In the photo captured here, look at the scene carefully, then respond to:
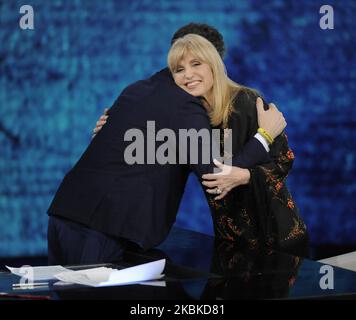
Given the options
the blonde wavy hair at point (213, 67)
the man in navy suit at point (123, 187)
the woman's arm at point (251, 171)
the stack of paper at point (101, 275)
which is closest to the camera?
the stack of paper at point (101, 275)

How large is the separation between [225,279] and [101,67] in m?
3.18

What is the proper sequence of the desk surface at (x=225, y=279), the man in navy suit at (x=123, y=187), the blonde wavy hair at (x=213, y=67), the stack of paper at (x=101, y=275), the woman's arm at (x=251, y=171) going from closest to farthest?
1. the desk surface at (x=225, y=279)
2. the stack of paper at (x=101, y=275)
3. the man in navy suit at (x=123, y=187)
4. the woman's arm at (x=251, y=171)
5. the blonde wavy hair at (x=213, y=67)

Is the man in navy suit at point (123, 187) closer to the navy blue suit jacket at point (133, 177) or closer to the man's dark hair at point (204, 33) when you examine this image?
the navy blue suit jacket at point (133, 177)

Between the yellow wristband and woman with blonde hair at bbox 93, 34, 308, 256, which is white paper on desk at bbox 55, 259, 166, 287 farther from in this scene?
the yellow wristband

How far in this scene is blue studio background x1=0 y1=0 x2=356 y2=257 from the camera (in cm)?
488

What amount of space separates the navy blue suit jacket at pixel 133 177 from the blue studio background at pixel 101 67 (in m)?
2.30

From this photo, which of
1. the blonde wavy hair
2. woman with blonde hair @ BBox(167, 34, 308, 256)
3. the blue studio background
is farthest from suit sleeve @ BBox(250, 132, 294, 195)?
the blue studio background

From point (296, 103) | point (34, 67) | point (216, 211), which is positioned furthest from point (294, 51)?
point (216, 211)

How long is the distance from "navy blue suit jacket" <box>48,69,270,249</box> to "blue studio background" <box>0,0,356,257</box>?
7.56 ft

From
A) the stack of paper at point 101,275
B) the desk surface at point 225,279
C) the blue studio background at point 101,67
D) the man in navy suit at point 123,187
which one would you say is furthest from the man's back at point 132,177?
the blue studio background at point 101,67

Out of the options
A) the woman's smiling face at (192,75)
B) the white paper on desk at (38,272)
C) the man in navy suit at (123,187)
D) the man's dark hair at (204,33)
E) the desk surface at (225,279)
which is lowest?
the desk surface at (225,279)

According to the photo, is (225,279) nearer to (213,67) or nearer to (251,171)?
(251,171)

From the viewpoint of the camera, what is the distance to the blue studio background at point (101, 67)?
4875mm

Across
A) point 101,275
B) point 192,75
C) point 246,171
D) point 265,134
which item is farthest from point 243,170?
point 101,275
